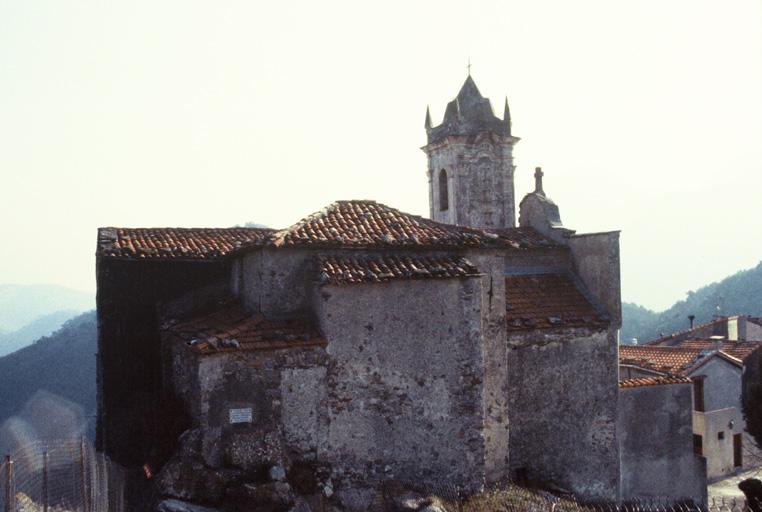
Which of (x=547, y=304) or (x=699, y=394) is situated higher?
(x=547, y=304)

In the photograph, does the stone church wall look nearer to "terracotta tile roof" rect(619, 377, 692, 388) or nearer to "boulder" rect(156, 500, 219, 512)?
"boulder" rect(156, 500, 219, 512)

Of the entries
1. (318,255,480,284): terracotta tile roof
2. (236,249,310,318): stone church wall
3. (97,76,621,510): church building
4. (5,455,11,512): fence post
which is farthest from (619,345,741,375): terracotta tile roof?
(5,455,11,512): fence post

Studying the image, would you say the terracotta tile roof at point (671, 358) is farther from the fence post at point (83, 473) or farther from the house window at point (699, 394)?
the fence post at point (83, 473)

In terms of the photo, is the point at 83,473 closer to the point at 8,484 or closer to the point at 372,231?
the point at 8,484

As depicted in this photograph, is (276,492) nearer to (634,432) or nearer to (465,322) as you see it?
(465,322)

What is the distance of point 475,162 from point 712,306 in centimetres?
6243

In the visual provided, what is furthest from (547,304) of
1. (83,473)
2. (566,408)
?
(83,473)

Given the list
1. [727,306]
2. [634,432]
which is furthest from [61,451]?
[727,306]

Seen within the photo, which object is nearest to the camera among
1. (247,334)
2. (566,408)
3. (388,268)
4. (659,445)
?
(247,334)

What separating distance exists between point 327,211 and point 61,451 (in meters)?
7.65

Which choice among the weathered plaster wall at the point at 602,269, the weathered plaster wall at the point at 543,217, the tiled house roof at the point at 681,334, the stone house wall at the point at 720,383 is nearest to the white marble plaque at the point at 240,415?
the weathered plaster wall at the point at 602,269

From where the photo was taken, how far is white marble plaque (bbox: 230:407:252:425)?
1270cm

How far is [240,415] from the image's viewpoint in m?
12.7

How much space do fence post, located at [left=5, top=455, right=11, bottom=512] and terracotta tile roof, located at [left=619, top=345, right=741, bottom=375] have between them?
71.0 ft
